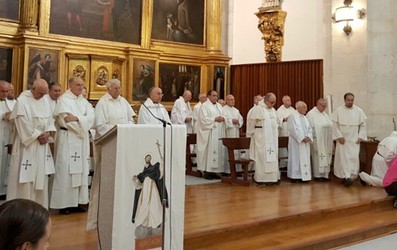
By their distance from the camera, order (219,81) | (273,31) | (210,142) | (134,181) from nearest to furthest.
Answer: (134,181) → (210,142) → (273,31) → (219,81)

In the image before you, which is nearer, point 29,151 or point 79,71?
point 29,151

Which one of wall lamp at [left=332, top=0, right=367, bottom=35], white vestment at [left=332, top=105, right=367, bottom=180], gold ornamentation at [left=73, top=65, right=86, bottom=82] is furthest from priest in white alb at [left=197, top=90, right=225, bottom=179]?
wall lamp at [left=332, top=0, right=367, bottom=35]

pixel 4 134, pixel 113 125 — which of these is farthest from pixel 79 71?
pixel 113 125

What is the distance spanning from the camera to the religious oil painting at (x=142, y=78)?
42.3ft

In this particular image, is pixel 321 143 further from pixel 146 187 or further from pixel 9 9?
pixel 9 9

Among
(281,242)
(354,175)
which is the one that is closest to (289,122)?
(354,175)

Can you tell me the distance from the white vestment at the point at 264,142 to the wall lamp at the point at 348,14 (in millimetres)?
3262

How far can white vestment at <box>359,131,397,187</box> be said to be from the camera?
8.81 metres

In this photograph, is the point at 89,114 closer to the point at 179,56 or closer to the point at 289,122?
the point at 289,122

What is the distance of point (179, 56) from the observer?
1402 cm

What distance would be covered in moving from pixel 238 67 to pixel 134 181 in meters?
11.7

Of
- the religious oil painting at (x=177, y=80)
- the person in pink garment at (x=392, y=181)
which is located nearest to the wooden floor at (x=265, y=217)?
the person in pink garment at (x=392, y=181)

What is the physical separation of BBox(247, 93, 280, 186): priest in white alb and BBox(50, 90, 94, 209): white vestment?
393 cm

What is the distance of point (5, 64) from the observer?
10977mm
